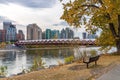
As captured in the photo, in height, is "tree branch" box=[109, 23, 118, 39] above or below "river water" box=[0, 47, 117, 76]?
above

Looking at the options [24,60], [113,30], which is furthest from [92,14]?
[24,60]

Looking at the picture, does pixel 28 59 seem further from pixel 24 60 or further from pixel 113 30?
pixel 113 30

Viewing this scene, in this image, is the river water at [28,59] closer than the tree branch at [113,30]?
No

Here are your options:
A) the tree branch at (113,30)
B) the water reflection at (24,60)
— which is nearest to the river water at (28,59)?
the water reflection at (24,60)

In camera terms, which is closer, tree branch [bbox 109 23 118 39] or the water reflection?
tree branch [bbox 109 23 118 39]

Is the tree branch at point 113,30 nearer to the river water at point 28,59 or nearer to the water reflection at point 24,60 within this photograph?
the river water at point 28,59

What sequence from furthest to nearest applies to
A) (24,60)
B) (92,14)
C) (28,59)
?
(28,59)
(24,60)
(92,14)

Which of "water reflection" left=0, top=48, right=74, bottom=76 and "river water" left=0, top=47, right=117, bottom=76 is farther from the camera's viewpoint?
"water reflection" left=0, top=48, right=74, bottom=76

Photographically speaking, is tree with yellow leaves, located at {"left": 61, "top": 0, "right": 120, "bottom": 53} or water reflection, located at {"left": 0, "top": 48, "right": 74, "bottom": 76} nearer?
tree with yellow leaves, located at {"left": 61, "top": 0, "right": 120, "bottom": 53}

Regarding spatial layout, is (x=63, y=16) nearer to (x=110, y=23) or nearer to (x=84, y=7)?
(x=84, y=7)

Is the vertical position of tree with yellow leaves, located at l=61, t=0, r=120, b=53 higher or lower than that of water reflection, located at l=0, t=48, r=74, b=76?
higher

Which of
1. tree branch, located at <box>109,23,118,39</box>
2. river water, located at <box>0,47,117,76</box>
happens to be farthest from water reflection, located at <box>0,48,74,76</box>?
tree branch, located at <box>109,23,118,39</box>

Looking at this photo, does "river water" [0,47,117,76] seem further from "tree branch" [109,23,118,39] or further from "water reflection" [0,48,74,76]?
"tree branch" [109,23,118,39]

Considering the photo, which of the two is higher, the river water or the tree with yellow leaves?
the tree with yellow leaves
